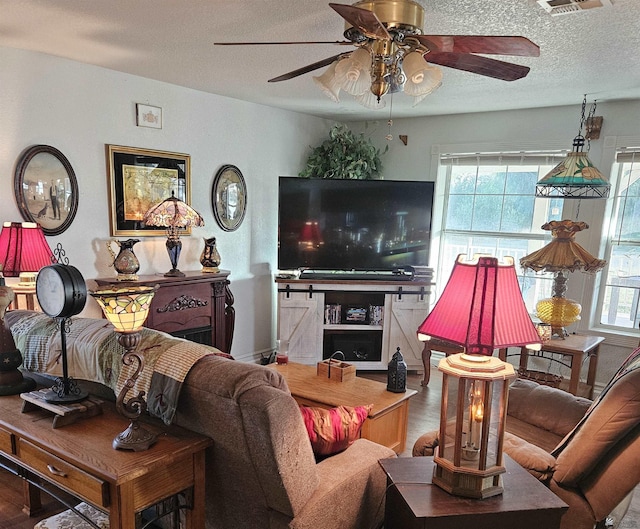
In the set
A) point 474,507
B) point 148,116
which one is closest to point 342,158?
point 148,116

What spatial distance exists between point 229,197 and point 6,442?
2.83 m

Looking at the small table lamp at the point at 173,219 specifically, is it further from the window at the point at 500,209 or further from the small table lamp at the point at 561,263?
the window at the point at 500,209

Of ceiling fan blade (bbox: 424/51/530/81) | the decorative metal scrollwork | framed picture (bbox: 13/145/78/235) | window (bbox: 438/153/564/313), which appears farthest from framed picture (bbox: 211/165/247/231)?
ceiling fan blade (bbox: 424/51/530/81)

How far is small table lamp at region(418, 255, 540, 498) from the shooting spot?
143cm

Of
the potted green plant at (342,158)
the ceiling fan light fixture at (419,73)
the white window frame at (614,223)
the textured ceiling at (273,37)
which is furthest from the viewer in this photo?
the potted green plant at (342,158)

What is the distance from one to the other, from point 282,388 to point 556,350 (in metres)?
2.25

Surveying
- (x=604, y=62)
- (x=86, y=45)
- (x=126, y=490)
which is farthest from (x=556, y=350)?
(x=86, y=45)

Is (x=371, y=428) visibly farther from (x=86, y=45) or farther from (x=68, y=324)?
(x=86, y=45)

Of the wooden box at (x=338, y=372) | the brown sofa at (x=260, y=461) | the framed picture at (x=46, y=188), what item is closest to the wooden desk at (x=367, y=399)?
the wooden box at (x=338, y=372)

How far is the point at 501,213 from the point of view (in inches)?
178

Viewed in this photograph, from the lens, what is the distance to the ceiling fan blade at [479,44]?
1685mm

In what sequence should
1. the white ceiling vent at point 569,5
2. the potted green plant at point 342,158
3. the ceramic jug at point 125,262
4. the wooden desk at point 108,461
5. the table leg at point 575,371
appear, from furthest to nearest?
1. the potted green plant at point 342,158
2. the ceramic jug at point 125,262
3. the table leg at point 575,371
4. the white ceiling vent at point 569,5
5. the wooden desk at point 108,461

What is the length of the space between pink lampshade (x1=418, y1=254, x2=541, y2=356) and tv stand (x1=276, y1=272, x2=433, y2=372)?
2.83 metres

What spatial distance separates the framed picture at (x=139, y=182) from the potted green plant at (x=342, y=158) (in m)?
1.41
